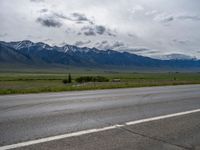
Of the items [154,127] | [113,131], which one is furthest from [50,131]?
[154,127]

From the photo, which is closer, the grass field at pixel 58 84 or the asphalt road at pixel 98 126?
the asphalt road at pixel 98 126

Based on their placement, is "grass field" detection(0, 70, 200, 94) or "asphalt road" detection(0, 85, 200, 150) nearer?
"asphalt road" detection(0, 85, 200, 150)

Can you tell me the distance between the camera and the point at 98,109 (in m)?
10.9

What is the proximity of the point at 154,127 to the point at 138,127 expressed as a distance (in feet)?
1.38

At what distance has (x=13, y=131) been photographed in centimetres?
708

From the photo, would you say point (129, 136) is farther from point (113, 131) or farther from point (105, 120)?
point (105, 120)

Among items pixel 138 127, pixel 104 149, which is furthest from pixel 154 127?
pixel 104 149

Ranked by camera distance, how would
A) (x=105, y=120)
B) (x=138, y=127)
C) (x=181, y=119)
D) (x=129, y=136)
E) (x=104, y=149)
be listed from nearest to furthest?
(x=104, y=149) → (x=129, y=136) → (x=138, y=127) → (x=105, y=120) → (x=181, y=119)

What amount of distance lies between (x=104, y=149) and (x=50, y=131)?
68.2 inches

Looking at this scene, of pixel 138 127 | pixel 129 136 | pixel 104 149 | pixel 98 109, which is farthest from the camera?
pixel 98 109

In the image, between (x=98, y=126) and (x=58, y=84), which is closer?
(x=98, y=126)

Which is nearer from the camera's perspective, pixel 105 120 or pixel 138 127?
pixel 138 127

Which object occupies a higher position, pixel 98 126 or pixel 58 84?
pixel 98 126

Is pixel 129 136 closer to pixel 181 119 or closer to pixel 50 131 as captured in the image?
pixel 50 131
